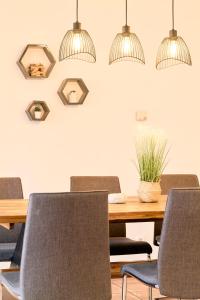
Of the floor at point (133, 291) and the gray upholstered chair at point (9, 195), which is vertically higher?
the gray upholstered chair at point (9, 195)

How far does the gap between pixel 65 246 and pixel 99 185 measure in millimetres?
1883

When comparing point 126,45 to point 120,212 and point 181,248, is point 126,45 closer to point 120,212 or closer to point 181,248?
point 120,212

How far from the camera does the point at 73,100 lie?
20.0ft

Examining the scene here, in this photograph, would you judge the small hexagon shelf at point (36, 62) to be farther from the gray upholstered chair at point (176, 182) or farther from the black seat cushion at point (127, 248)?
the black seat cushion at point (127, 248)

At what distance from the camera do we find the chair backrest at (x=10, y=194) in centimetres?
468

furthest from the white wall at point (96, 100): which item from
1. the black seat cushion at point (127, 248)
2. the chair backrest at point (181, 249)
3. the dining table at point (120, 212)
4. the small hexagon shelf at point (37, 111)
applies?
the chair backrest at point (181, 249)

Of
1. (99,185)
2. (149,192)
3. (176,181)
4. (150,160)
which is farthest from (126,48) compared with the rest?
(176,181)

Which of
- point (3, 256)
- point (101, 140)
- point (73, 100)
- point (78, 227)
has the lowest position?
point (3, 256)

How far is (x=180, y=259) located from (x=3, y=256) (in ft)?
4.58

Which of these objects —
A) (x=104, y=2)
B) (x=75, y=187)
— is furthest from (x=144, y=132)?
(x=104, y=2)

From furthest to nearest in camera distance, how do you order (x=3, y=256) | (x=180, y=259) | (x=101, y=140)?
(x=101, y=140)
(x=3, y=256)
(x=180, y=259)

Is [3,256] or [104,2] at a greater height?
[104,2]

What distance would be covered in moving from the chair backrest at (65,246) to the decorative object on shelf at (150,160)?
1157mm

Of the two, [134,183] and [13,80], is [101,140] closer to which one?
[134,183]
